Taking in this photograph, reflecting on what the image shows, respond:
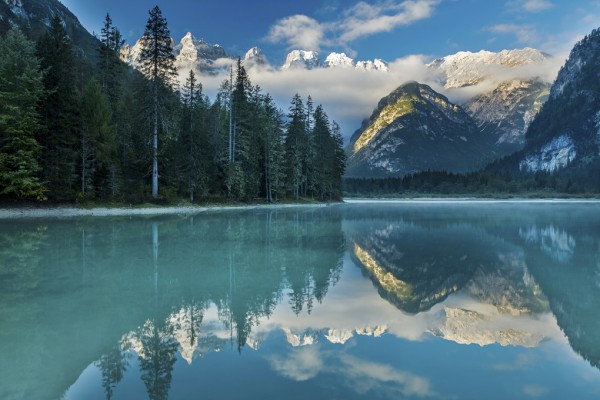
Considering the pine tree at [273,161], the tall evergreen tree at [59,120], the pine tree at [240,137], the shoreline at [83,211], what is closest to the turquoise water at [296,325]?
the shoreline at [83,211]

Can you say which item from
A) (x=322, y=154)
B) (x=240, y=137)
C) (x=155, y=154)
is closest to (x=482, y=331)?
(x=155, y=154)

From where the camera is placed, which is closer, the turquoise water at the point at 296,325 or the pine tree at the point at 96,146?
the turquoise water at the point at 296,325

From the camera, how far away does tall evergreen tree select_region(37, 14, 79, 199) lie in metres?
40.6

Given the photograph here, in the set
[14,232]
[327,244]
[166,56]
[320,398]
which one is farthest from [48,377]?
[166,56]

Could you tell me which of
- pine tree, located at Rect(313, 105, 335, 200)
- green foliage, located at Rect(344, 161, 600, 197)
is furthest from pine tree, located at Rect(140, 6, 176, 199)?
green foliage, located at Rect(344, 161, 600, 197)

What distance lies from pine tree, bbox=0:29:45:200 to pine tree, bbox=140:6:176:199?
11650mm

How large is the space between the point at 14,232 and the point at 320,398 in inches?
1052

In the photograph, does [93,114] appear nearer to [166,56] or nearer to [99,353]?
[166,56]

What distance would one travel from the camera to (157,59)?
163 ft

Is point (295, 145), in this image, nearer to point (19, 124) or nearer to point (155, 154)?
point (155, 154)

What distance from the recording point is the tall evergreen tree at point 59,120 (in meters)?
40.6

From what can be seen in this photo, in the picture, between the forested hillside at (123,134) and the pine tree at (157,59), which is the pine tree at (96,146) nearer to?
the forested hillside at (123,134)

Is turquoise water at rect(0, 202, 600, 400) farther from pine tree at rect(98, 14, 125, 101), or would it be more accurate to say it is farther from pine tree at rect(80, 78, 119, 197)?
pine tree at rect(98, 14, 125, 101)

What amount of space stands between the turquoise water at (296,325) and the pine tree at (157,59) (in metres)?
33.6
